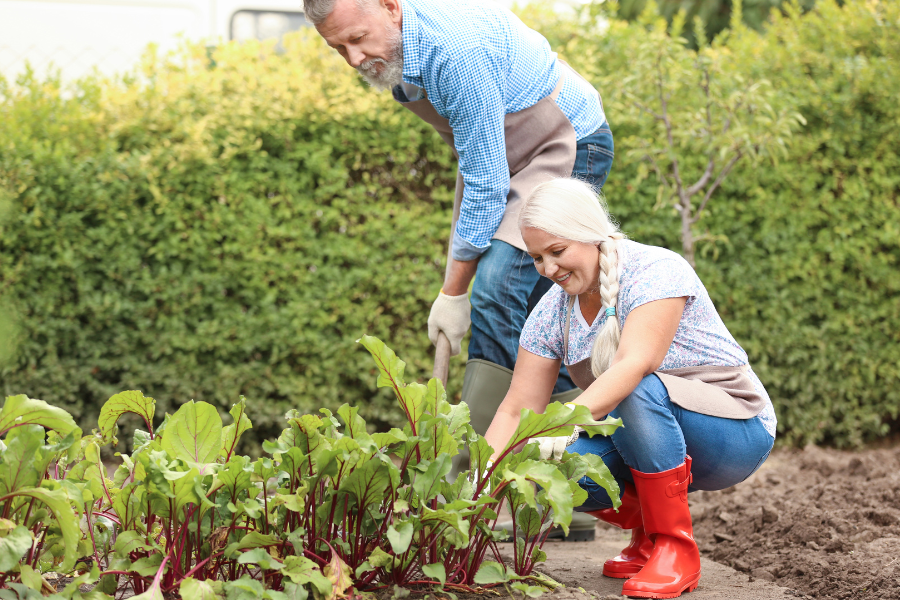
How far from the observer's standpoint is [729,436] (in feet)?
6.45

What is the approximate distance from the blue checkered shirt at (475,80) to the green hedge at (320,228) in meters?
1.78

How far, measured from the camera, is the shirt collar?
2.17 meters

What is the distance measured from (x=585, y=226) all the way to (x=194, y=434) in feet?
3.37

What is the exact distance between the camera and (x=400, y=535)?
1.49m

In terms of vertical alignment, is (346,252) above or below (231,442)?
below

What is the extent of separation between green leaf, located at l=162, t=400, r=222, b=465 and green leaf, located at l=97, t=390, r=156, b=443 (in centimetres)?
28

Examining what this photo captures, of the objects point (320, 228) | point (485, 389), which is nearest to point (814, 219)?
point (320, 228)

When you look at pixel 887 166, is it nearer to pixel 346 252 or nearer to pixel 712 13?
pixel 346 252

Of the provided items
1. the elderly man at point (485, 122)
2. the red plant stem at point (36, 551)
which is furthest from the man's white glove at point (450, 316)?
the red plant stem at point (36, 551)

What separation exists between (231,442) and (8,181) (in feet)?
8.67

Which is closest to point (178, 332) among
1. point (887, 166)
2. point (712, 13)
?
point (887, 166)

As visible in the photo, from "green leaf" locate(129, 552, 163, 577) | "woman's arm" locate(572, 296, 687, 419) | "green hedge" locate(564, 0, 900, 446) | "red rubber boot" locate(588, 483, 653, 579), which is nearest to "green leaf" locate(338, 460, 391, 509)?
"green leaf" locate(129, 552, 163, 577)

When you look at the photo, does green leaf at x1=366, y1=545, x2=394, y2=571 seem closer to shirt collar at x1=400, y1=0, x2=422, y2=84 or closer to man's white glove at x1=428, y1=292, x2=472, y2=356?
man's white glove at x1=428, y1=292, x2=472, y2=356

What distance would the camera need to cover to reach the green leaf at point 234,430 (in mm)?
1634
